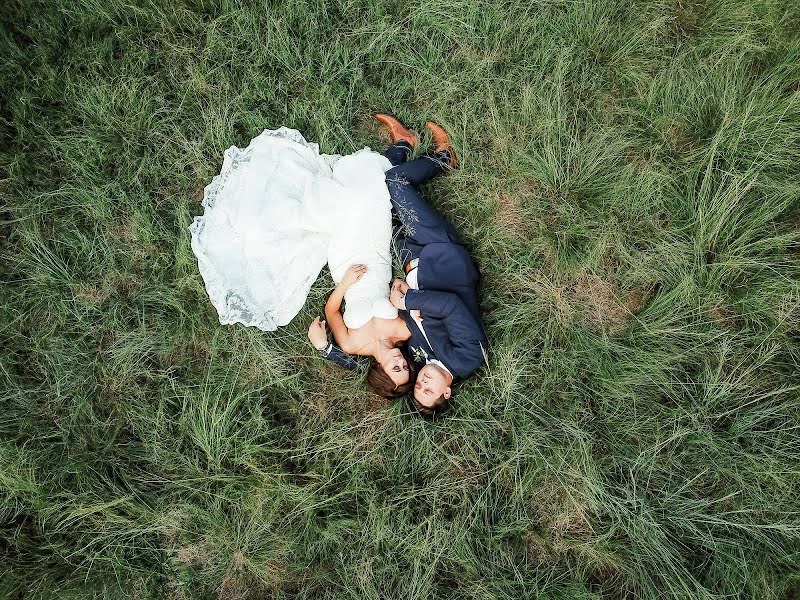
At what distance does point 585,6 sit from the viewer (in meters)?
3.36

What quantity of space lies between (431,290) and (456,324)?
Result: 0.29 m

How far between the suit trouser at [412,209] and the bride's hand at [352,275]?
0.31 meters

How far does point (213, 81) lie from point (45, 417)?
2.54 metres

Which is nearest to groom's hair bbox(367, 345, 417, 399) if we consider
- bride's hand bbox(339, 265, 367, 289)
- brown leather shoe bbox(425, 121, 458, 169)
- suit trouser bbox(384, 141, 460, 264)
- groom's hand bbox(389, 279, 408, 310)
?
groom's hand bbox(389, 279, 408, 310)

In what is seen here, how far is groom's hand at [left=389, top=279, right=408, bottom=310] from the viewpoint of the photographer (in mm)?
3215

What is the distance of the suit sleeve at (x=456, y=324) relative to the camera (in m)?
3.08

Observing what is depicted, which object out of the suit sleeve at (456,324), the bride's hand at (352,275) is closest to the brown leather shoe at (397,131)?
the bride's hand at (352,275)

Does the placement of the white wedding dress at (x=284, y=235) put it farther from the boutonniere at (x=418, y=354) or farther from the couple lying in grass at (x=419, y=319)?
the boutonniere at (x=418, y=354)

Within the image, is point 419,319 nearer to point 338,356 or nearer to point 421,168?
point 338,356

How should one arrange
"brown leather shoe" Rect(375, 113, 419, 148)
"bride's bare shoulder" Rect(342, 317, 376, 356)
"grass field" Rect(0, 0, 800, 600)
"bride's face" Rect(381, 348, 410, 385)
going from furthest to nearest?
"brown leather shoe" Rect(375, 113, 419, 148)
"bride's bare shoulder" Rect(342, 317, 376, 356)
"bride's face" Rect(381, 348, 410, 385)
"grass field" Rect(0, 0, 800, 600)

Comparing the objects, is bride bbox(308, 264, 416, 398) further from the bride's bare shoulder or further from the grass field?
the grass field

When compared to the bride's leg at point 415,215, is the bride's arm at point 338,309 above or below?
below

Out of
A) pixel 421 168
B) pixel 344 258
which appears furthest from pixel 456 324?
pixel 421 168

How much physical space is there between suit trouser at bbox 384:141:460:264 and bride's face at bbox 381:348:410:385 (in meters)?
0.65
